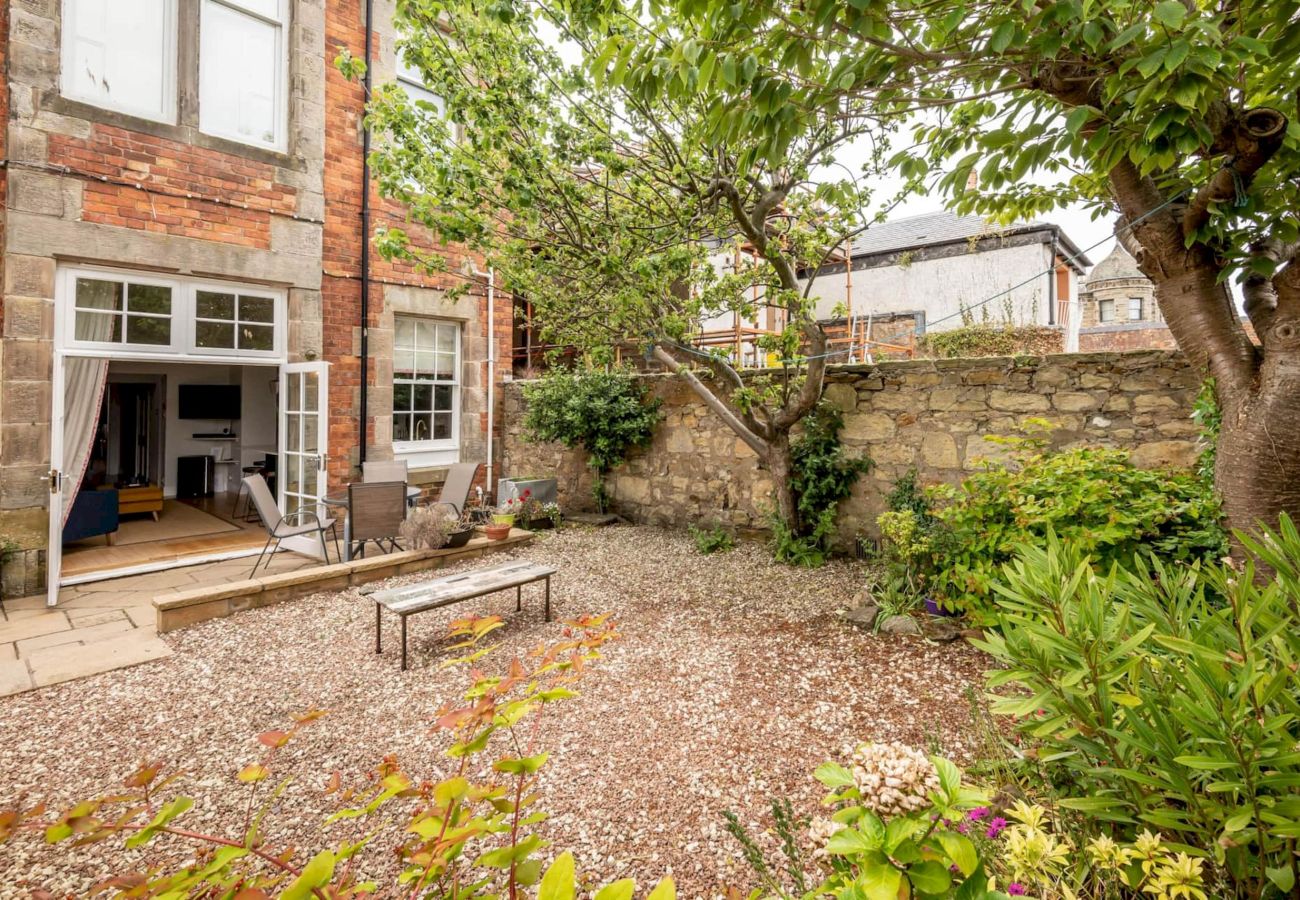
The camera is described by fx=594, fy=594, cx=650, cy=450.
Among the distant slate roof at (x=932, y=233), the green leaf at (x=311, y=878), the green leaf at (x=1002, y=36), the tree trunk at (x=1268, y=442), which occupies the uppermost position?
the distant slate roof at (x=932, y=233)

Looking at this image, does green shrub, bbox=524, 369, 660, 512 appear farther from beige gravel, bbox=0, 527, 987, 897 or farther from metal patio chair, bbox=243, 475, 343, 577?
beige gravel, bbox=0, 527, 987, 897

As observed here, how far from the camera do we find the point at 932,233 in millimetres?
14703

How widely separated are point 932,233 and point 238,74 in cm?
1421

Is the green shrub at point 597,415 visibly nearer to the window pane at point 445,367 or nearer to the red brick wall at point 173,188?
the window pane at point 445,367

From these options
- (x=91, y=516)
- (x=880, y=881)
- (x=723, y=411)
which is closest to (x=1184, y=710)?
(x=880, y=881)

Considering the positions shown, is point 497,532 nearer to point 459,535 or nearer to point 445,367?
point 459,535

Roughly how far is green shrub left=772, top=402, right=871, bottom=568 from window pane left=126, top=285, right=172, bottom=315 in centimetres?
616

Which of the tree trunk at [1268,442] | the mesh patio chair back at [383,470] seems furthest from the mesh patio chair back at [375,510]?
the tree trunk at [1268,442]

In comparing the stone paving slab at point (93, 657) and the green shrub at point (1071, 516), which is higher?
the green shrub at point (1071, 516)

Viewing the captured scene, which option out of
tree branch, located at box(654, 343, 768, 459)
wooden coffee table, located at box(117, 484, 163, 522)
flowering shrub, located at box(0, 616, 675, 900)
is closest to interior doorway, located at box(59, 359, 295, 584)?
wooden coffee table, located at box(117, 484, 163, 522)

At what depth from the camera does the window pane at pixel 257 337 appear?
6234 mm

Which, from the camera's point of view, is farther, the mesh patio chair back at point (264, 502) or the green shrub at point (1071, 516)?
the mesh patio chair back at point (264, 502)

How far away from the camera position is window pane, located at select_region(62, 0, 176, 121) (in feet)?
17.1

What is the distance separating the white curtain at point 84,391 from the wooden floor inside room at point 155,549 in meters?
0.53
